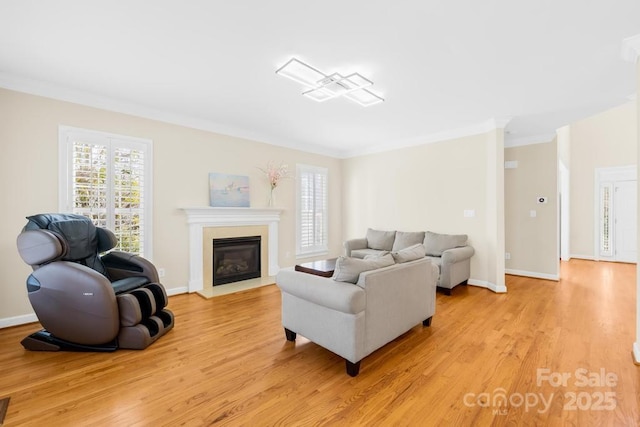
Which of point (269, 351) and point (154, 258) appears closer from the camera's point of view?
point (269, 351)

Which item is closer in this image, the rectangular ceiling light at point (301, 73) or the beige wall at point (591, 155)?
the rectangular ceiling light at point (301, 73)

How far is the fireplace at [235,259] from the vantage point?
461cm

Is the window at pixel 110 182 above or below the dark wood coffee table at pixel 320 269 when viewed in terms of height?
above

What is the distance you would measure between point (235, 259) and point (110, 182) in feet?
6.93

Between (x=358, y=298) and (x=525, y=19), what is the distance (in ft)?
7.84

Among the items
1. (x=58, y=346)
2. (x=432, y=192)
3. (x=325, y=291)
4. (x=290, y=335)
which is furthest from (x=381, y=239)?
(x=58, y=346)

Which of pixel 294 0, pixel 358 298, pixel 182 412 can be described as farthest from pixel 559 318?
pixel 294 0

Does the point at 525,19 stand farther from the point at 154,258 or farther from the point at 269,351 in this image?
the point at 154,258

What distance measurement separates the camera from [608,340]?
267cm

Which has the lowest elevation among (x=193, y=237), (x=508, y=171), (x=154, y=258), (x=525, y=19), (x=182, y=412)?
(x=182, y=412)

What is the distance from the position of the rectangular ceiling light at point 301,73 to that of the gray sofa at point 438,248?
8.02ft

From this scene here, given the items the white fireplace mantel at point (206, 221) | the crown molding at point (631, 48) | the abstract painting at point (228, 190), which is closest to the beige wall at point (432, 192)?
the crown molding at point (631, 48)

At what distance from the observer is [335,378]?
210cm

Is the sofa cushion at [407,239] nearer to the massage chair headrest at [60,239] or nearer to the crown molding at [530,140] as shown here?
the crown molding at [530,140]
